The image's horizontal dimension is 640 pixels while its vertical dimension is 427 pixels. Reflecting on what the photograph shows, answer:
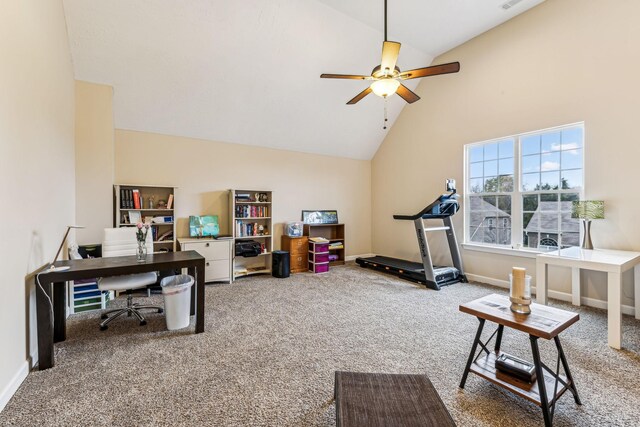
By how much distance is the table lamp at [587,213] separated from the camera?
311 cm

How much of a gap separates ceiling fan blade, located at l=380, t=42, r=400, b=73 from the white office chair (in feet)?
10.6

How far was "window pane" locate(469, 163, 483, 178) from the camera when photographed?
460cm

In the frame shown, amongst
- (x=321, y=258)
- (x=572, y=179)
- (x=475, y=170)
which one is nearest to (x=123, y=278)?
(x=321, y=258)

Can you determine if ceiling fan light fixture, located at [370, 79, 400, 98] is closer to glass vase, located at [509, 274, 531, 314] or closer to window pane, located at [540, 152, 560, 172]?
glass vase, located at [509, 274, 531, 314]

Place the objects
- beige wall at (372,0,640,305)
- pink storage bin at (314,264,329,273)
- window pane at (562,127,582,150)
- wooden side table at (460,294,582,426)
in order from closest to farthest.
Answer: wooden side table at (460,294,582,426) → beige wall at (372,0,640,305) → window pane at (562,127,582,150) → pink storage bin at (314,264,329,273)

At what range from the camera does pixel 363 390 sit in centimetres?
151

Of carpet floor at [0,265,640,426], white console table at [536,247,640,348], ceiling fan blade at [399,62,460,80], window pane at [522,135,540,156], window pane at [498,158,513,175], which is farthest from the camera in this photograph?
window pane at [498,158,513,175]

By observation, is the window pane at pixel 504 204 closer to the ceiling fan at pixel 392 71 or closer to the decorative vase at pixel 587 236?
the decorative vase at pixel 587 236

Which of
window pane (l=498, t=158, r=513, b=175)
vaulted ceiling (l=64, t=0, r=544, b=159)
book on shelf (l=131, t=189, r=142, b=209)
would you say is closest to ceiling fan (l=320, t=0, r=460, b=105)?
vaulted ceiling (l=64, t=0, r=544, b=159)

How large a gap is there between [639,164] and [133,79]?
6296 mm

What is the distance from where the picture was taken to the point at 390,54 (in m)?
2.54

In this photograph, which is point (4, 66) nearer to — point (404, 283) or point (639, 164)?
point (404, 283)

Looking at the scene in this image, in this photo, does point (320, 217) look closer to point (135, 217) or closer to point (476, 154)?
point (476, 154)

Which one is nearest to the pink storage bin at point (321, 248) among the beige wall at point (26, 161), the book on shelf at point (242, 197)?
the book on shelf at point (242, 197)
